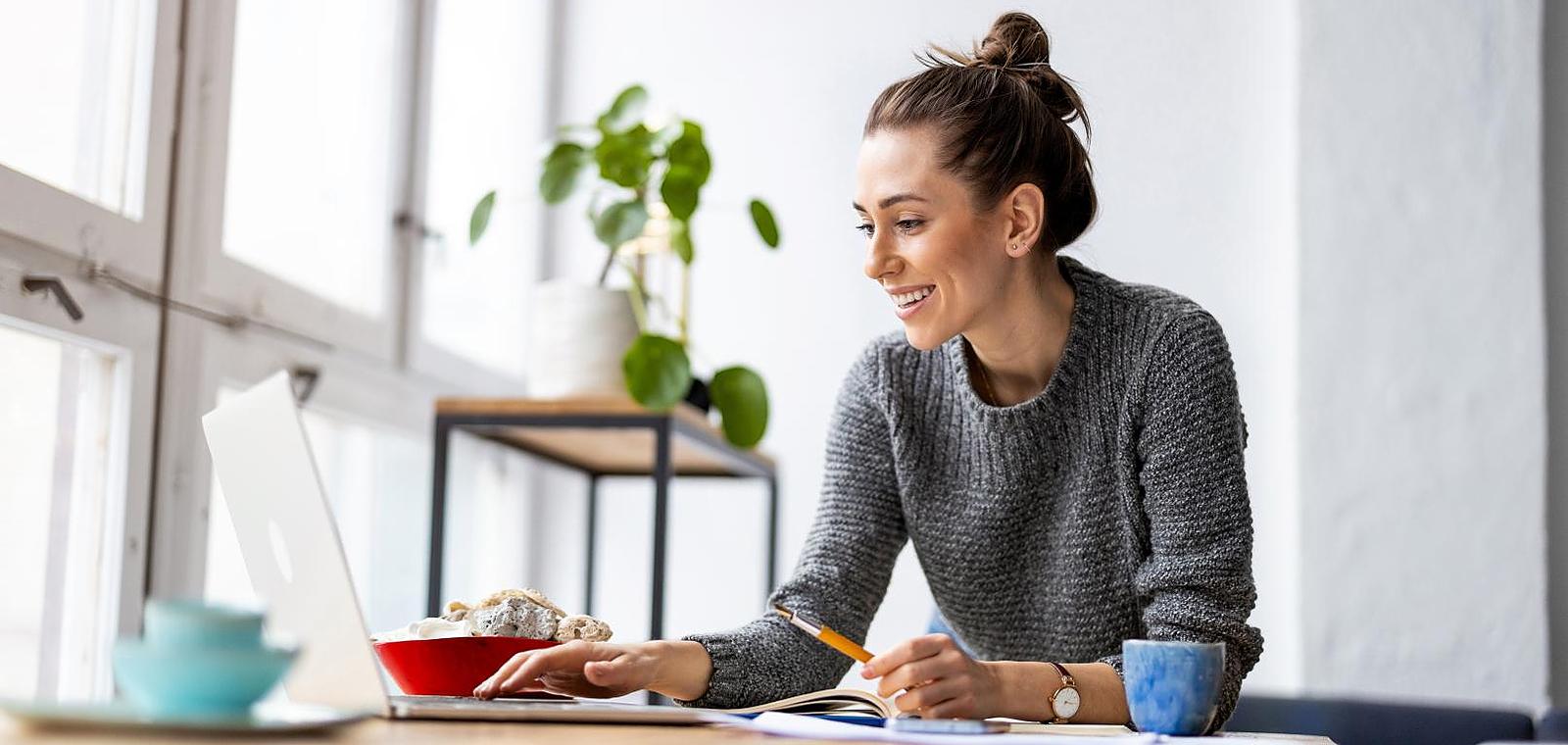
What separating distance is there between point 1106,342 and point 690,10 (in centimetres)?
192

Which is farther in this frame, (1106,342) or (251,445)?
(1106,342)

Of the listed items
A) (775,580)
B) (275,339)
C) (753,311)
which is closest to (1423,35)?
(753,311)

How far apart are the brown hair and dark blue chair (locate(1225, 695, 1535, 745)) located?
0.78 metres

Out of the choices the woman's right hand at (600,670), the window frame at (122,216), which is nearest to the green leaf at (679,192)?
the window frame at (122,216)

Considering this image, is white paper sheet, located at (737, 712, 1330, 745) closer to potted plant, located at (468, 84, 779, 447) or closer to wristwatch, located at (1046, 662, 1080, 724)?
wristwatch, located at (1046, 662, 1080, 724)

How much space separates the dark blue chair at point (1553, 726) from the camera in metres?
1.75

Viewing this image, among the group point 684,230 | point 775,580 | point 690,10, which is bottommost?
point 775,580

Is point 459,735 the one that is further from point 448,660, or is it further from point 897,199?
point 897,199

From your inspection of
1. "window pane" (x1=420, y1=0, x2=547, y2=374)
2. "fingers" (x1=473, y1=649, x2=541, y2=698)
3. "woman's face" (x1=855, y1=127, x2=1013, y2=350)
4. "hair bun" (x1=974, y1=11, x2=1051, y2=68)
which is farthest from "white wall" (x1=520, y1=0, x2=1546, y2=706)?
"fingers" (x1=473, y1=649, x2=541, y2=698)

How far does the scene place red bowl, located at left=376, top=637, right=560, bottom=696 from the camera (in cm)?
111

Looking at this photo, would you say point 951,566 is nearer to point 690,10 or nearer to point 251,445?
point 251,445

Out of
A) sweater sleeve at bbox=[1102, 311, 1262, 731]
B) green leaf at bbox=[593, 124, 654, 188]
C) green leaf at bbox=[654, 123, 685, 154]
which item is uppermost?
green leaf at bbox=[654, 123, 685, 154]

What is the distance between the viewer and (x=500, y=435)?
7.61 ft

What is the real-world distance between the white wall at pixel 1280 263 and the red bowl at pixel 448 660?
1.77 m
